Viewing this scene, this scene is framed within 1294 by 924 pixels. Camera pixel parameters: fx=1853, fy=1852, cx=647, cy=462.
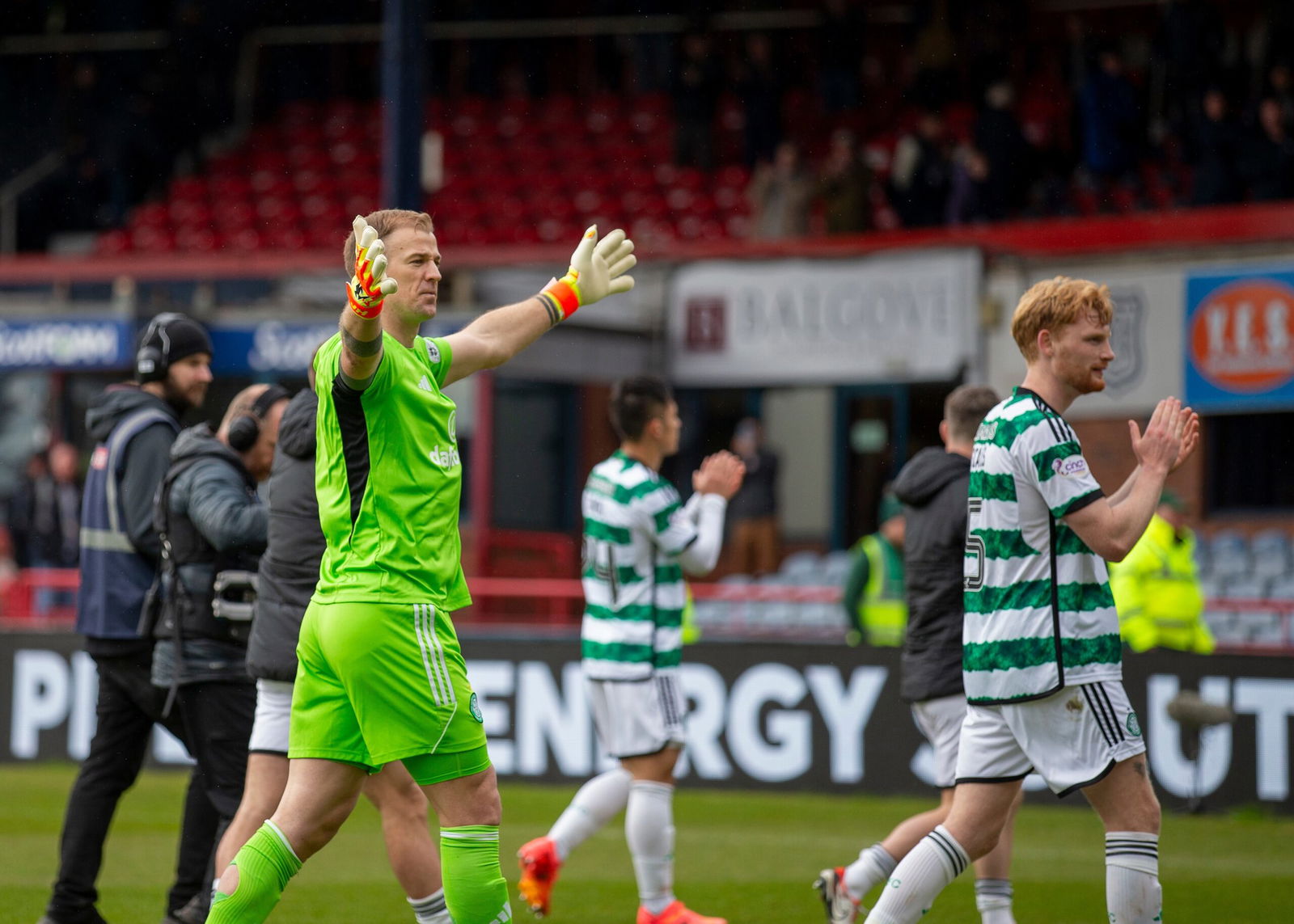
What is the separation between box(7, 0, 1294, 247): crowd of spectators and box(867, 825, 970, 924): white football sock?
1281cm

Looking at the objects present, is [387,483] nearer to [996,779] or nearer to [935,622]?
[996,779]

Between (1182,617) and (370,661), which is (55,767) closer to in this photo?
(1182,617)

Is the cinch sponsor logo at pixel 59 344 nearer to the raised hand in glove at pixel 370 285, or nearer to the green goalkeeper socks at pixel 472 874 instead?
the green goalkeeper socks at pixel 472 874

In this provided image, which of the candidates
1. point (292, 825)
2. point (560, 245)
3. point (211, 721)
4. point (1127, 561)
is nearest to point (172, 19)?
point (560, 245)

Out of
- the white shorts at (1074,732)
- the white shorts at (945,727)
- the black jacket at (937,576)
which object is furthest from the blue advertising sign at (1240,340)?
the white shorts at (1074,732)

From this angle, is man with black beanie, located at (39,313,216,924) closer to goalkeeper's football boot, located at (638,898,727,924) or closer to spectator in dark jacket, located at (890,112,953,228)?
goalkeeper's football boot, located at (638,898,727,924)

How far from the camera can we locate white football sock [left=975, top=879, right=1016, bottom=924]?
6.55 metres

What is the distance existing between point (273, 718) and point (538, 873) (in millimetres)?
1744

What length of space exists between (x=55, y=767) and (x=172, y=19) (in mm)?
14763

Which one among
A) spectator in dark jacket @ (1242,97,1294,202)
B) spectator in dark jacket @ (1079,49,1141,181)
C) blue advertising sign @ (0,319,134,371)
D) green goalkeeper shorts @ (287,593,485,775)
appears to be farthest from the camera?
A: blue advertising sign @ (0,319,134,371)

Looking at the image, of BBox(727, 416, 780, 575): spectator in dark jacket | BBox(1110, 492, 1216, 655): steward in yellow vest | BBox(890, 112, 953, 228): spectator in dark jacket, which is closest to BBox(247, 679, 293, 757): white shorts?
BBox(1110, 492, 1216, 655): steward in yellow vest

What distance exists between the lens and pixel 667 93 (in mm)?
23172

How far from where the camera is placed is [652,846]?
23.7ft

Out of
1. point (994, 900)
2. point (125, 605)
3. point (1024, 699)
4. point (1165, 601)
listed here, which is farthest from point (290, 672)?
point (1165, 601)
